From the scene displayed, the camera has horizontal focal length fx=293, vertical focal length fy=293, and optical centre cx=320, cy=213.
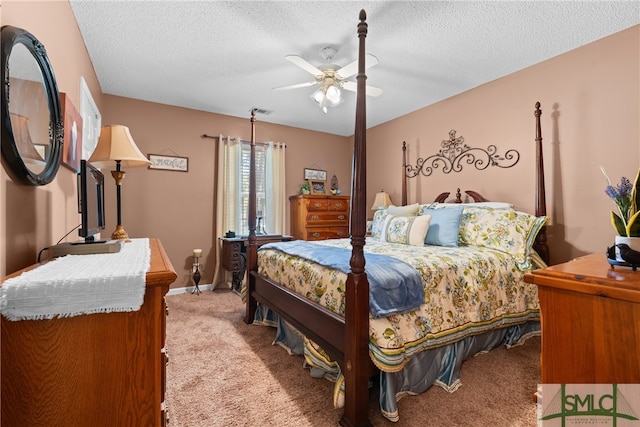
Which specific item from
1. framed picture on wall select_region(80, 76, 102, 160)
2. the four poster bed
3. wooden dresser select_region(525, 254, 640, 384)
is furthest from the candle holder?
wooden dresser select_region(525, 254, 640, 384)

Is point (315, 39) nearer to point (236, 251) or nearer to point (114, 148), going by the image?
point (114, 148)

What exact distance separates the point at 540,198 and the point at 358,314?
7.62 feet

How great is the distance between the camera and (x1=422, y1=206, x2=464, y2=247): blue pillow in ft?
8.86

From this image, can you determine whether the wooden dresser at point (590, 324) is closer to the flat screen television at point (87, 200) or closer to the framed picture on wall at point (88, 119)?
the flat screen television at point (87, 200)

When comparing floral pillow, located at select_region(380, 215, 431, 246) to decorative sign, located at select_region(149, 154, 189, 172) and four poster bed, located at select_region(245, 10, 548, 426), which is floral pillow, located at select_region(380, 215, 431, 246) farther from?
decorative sign, located at select_region(149, 154, 189, 172)

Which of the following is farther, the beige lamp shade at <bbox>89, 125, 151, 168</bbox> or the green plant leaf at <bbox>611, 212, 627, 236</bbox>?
the beige lamp shade at <bbox>89, 125, 151, 168</bbox>

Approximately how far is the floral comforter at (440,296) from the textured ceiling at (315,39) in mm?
1780

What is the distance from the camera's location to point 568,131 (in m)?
2.72

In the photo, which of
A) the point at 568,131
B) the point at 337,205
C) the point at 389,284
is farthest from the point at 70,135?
the point at 568,131

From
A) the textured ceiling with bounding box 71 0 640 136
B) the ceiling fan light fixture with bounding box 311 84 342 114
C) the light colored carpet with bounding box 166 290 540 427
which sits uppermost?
the textured ceiling with bounding box 71 0 640 136

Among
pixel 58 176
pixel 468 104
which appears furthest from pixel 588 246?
pixel 58 176

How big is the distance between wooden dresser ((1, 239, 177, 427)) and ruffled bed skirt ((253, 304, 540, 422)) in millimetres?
1039

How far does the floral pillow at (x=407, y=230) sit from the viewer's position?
2.77m

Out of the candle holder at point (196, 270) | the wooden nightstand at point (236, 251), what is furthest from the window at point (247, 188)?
the candle holder at point (196, 270)
